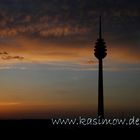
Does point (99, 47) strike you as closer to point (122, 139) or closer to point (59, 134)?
point (59, 134)

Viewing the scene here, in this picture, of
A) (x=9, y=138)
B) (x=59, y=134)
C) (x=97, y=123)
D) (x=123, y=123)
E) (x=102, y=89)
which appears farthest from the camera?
(x=102, y=89)

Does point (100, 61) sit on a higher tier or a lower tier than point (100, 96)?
higher

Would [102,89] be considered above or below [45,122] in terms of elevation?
above

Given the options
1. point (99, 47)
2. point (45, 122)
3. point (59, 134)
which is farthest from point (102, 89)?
point (59, 134)

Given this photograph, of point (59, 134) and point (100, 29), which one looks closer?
point (59, 134)

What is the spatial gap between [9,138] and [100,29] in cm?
6415

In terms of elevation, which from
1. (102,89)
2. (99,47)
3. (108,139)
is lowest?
(108,139)

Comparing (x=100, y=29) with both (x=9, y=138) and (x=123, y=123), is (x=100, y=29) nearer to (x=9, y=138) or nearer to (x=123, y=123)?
(x=123, y=123)

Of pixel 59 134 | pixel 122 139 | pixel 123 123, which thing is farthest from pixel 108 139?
pixel 123 123

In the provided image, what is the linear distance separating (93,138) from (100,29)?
192 feet

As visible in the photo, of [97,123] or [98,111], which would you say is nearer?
[97,123]

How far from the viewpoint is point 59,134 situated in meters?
86.6

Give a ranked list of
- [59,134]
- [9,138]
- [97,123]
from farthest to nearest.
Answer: [97,123], [59,134], [9,138]

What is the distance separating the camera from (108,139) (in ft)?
253
